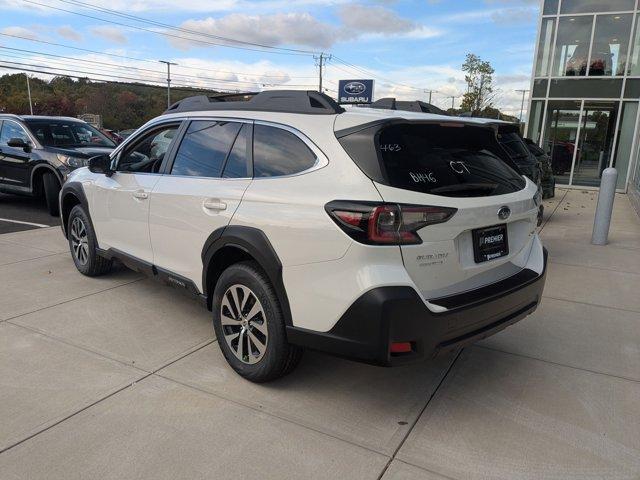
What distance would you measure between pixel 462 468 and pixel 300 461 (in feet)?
2.64

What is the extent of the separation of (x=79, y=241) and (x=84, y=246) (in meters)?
0.12

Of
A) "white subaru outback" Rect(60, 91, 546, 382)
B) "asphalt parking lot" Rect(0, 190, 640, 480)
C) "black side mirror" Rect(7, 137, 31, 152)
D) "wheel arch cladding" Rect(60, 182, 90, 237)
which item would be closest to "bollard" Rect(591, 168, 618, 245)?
"asphalt parking lot" Rect(0, 190, 640, 480)

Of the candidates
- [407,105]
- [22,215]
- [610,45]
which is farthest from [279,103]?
[610,45]

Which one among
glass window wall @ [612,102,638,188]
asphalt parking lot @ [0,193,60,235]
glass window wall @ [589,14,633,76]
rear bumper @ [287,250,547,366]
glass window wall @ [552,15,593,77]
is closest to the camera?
rear bumper @ [287,250,547,366]

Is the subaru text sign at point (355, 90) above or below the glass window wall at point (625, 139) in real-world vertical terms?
above

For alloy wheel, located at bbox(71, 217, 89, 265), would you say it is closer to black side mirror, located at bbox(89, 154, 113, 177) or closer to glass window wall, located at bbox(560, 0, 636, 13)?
black side mirror, located at bbox(89, 154, 113, 177)

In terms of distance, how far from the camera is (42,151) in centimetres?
896

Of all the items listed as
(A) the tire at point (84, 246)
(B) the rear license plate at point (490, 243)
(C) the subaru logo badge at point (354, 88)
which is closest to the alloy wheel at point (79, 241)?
(A) the tire at point (84, 246)

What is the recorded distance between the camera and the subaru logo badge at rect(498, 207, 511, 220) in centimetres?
301

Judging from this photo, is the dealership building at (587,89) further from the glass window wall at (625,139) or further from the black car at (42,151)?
the black car at (42,151)

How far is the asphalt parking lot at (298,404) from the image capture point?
2582 millimetres

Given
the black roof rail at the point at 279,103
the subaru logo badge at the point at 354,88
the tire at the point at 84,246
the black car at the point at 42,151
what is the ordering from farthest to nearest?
1. the subaru logo badge at the point at 354,88
2. the black car at the point at 42,151
3. the tire at the point at 84,246
4. the black roof rail at the point at 279,103

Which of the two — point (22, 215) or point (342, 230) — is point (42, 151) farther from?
point (342, 230)

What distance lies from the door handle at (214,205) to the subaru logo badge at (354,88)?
103ft
